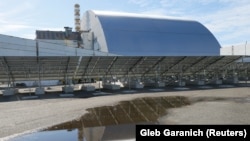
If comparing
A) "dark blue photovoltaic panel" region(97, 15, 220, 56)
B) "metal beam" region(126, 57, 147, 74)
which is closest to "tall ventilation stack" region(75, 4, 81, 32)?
"dark blue photovoltaic panel" region(97, 15, 220, 56)

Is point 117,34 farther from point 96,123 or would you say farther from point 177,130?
point 177,130

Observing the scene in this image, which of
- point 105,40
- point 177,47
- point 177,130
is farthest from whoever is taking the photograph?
point 177,47

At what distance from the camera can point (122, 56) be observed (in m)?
25.2

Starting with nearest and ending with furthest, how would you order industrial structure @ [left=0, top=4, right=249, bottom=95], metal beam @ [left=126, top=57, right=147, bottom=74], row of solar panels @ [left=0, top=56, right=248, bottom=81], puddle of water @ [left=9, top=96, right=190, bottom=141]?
puddle of water @ [left=9, top=96, right=190, bottom=141], row of solar panels @ [left=0, top=56, right=248, bottom=81], industrial structure @ [left=0, top=4, right=249, bottom=95], metal beam @ [left=126, top=57, right=147, bottom=74]

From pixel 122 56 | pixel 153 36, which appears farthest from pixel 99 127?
pixel 153 36

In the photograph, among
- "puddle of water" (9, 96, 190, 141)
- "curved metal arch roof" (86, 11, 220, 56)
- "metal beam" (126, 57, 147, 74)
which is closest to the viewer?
"puddle of water" (9, 96, 190, 141)

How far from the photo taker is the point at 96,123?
32.4 feet

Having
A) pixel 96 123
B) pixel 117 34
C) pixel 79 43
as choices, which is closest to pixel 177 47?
pixel 117 34

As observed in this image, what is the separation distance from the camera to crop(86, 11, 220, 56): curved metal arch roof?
5109 cm

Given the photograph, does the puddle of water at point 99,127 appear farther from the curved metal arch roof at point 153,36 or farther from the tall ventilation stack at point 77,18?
the tall ventilation stack at point 77,18

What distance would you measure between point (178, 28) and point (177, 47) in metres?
4.74

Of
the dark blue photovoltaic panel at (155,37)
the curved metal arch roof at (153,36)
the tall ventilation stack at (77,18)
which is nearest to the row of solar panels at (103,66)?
the dark blue photovoltaic panel at (155,37)

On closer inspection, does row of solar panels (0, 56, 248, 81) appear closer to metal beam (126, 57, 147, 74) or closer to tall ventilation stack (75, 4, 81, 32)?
metal beam (126, 57, 147, 74)

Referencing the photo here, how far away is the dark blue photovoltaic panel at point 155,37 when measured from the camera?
2012 inches
